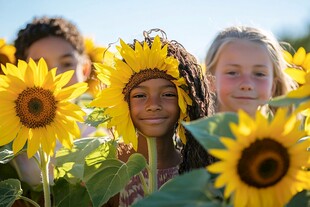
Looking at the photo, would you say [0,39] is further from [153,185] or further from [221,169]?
[221,169]

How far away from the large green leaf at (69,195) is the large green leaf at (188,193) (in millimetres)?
510

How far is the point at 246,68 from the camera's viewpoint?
6.84 ft

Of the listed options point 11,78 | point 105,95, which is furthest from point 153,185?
point 11,78

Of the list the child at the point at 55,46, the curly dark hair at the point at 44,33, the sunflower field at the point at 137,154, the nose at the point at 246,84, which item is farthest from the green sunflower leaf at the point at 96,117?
the curly dark hair at the point at 44,33

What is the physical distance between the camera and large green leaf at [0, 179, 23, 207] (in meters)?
1.11

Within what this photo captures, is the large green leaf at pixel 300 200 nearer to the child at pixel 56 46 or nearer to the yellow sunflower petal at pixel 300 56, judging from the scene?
the yellow sunflower petal at pixel 300 56

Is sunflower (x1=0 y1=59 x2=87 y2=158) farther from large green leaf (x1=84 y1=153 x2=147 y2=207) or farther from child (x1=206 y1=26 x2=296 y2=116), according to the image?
child (x1=206 y1=26 x2=296 y2=116)

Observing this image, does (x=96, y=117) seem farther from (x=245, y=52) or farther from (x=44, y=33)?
(x=44, y=33)

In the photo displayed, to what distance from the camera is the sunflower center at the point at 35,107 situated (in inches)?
46.4

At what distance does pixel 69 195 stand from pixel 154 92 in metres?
0.31

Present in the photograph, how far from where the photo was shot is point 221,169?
0.74 metres

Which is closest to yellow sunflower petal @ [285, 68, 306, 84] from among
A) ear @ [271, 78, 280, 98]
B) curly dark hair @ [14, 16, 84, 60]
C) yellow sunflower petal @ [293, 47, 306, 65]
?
yellow sunflower petal @ [293, 47, 306, 65]

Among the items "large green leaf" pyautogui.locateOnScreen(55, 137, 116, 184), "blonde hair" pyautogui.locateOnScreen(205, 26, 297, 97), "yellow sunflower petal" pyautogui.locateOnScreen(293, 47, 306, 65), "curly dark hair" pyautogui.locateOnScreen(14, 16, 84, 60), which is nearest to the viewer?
"large green leaf" pyautogui.locateOnScreen(55, 137, 116, 184)

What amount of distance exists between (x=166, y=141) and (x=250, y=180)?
74 cm
